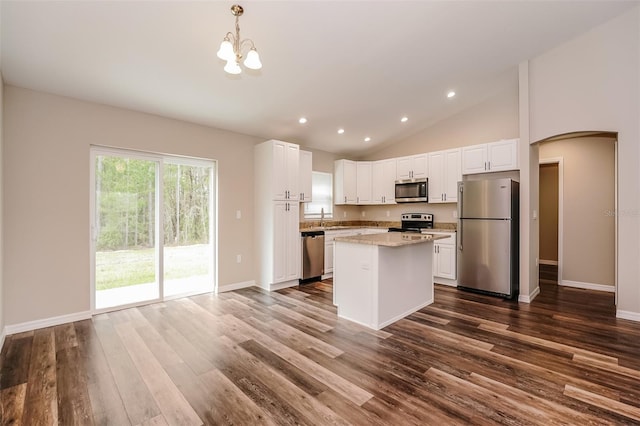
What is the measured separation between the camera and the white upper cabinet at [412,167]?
5.43 metres

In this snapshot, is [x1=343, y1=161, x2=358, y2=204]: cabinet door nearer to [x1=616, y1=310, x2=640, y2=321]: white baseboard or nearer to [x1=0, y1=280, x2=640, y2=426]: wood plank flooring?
[x1=0, y1=280, x2=640, y2=426]: wood plank flooring

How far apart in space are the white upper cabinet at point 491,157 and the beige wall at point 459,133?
459 mm

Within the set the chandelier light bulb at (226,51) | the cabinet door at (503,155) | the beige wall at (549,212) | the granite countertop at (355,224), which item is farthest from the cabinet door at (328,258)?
the beige wall at (549,212)

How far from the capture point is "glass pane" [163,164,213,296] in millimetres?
4238

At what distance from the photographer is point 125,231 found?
3.82 meters

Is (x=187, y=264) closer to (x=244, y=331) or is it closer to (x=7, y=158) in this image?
(x=244, y=331)

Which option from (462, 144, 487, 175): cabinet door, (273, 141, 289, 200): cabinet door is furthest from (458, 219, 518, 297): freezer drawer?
(273, 141, 289, 200): cabinet door

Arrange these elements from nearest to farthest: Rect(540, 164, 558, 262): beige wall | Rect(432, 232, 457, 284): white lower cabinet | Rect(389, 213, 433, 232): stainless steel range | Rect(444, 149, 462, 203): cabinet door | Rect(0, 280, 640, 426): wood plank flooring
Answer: Rect(0, 280, 640, 426): wood plank flooring < Rect(432, 232, 457, 284): white lower cabinet < Rect(444, 149, 462, 203): cabinet door < Rect(389, 213, 433, 232): stainless steel range < Rect(540, 164, 558, 262): beige wall

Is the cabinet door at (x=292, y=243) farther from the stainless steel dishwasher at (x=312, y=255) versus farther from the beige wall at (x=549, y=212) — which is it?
the beige wall at (x=549, y=212)

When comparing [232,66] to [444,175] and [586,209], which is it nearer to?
[444,175]

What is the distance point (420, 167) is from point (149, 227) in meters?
4.62

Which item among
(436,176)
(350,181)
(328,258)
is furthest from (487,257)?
(350,181)

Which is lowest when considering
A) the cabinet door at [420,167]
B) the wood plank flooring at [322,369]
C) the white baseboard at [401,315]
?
the wood plank flooring at [322,369]

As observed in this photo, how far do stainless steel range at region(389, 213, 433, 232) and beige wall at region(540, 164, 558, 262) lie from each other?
10.5 feet
